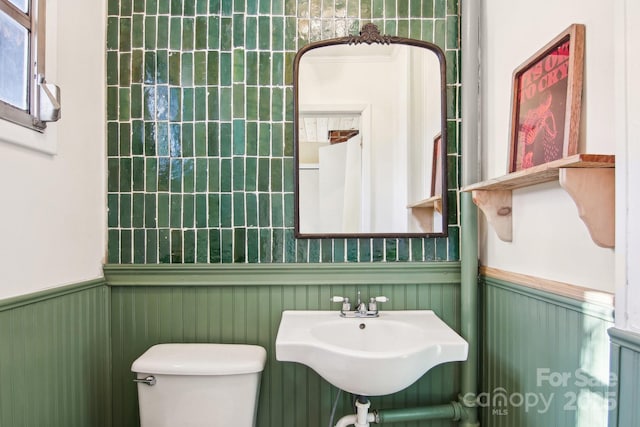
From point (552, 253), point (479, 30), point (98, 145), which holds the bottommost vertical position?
point (552, 253)

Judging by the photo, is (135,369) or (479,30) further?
(479,30)

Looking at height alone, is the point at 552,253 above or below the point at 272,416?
above

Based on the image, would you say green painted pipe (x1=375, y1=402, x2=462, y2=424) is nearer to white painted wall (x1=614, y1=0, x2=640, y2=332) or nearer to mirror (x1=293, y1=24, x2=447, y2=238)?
mirror (x1=293, y1=24, x2=447, y2=238)

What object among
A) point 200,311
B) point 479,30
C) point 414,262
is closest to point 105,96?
point 200,311

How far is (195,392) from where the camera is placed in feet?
4.33

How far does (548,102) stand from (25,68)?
1.51 meters

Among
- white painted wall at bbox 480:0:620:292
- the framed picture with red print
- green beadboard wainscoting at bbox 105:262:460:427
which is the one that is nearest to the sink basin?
green beadboard wainscoting at bbox 105:262:460:427

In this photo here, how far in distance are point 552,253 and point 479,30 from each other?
0.95 metres

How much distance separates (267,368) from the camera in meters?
1.56

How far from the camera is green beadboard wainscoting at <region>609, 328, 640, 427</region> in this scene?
0.78 m

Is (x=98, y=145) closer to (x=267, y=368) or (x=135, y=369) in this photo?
(x=135, y=369)

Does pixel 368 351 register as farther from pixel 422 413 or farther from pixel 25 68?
pixel 25 68

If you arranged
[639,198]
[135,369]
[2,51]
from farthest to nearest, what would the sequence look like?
[135,369] → [2,51] → [639,198]

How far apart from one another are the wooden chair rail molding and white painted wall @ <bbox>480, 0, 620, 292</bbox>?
2cm
